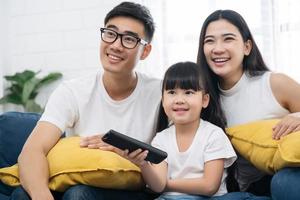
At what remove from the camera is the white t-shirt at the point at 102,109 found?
4.46 ft

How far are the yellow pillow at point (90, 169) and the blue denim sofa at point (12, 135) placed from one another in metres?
0.32

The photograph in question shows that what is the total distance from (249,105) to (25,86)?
5.27 feet

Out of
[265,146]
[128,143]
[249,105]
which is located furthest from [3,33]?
[265,146]

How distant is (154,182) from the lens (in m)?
1.11

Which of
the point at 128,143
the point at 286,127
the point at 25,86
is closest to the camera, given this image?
the point at 128,143

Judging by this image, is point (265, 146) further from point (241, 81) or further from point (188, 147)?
point (241, 81)

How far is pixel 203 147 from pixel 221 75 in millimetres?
350

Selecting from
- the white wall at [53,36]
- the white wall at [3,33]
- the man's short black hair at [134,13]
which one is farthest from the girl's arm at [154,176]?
the white wall at [3,33]

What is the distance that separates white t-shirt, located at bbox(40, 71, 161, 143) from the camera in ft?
4.46

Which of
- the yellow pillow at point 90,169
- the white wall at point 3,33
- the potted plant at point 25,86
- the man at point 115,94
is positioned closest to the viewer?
the yellow pillow at point 90,169

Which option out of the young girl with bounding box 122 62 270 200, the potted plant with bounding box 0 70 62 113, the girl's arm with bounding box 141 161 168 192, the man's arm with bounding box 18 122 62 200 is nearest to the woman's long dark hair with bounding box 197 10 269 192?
the young girl with bounding box 122 62 270 200

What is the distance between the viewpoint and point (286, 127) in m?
1.10

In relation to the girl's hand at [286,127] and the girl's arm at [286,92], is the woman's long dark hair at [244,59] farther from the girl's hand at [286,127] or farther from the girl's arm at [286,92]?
the girl's hand at [286,127]

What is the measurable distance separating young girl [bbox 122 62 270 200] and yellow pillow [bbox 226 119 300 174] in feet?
0.16
